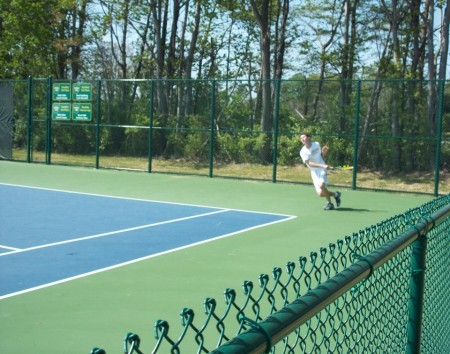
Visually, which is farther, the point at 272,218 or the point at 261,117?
the point at 261,117

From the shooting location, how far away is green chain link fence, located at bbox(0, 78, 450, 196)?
2175 cm

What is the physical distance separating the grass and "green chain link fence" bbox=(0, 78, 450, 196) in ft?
0.13

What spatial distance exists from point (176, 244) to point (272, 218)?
3.65 m

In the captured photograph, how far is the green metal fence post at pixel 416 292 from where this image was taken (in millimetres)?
3529

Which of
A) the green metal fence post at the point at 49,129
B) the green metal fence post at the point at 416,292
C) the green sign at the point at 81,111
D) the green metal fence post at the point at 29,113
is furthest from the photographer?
the green metal fence post at the point at 29,113

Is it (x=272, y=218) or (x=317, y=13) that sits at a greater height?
(x=317, y=13)

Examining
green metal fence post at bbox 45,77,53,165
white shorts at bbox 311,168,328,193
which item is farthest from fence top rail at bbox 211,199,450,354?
green metal fence post at bbox 45,77,53,165

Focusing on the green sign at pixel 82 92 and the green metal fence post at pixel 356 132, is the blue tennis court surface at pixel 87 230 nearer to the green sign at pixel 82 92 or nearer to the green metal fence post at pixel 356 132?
the green metal fence post at pixel 356 132

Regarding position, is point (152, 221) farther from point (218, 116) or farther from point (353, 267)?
point (218, 116)

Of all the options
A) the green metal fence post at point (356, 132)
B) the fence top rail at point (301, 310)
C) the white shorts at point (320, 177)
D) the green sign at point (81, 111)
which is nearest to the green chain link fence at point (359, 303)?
the fence top rail at point (301, 310)

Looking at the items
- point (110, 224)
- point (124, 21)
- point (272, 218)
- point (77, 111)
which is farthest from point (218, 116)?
point (124, 21)

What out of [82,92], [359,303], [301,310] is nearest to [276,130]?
[82,92]

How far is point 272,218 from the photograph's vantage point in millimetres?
13531

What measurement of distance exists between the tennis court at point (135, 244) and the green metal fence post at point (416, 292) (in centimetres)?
272
